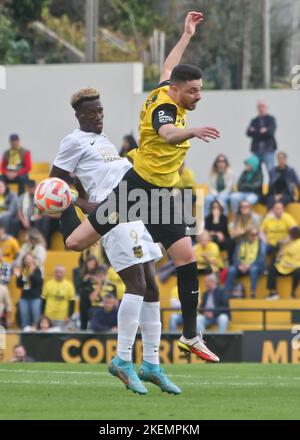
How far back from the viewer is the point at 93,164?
37.2ft

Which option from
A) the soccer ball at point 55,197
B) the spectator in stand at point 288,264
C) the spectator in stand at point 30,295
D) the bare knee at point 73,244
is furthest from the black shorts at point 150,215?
the spectator in stand at point 30,295

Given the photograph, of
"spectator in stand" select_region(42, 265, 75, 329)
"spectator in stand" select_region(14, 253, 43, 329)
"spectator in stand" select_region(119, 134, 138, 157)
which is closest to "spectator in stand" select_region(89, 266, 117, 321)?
"spectator in stand" select_region(42, 265, 75, 329)

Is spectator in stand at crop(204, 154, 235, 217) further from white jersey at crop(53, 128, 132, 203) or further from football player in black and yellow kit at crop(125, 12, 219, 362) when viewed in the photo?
football player in black and yellow kit at crop(125, 12, 219, 362)

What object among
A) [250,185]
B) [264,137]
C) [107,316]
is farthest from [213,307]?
[264,137]

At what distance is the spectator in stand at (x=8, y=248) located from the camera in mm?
22656

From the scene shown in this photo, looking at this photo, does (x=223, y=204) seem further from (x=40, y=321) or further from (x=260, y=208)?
(x=40, y=321)

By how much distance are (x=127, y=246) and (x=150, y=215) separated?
34 cm

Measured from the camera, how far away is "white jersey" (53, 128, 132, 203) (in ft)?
37.1

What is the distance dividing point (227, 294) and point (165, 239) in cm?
1074

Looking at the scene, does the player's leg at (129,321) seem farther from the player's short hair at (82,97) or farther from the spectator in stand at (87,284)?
the spectator in stand at (87,284)

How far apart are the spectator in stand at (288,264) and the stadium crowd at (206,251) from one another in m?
0.02

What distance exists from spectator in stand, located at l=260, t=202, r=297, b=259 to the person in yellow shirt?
34.7 inches

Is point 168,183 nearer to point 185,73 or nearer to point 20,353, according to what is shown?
point 185,73

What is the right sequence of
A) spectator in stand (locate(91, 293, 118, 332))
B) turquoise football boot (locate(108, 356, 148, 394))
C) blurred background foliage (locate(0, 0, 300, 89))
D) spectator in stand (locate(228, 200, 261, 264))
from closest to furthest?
turquoise football boot (locate(108, 356, 148, 394)) < spectator in stand (locate(91, 293, 118, 332)) < spectator in stand (locate(228, 200, 261, 264)) < blurred background foliage (locate(0, 0, 300, 89))
